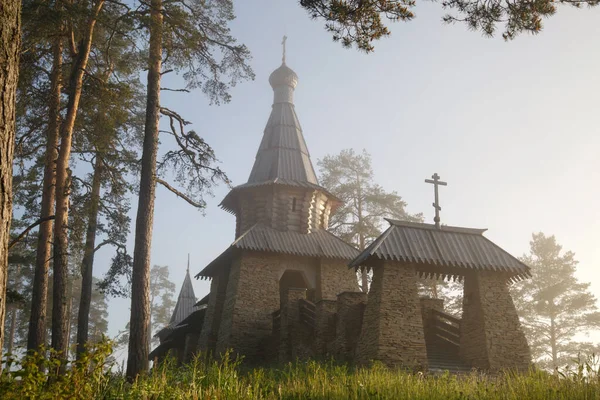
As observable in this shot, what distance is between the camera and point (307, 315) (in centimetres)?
1841

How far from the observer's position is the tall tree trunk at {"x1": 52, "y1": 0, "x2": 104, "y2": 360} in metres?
12.6

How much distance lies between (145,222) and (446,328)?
979 cm

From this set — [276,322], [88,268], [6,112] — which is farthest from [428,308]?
[6,112]

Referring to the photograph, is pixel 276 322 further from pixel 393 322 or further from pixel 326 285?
pixel 393 322

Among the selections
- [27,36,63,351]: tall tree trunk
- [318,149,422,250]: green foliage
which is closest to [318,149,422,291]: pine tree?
[318,149,422,250]: green foliage

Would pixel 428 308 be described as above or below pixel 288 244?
below

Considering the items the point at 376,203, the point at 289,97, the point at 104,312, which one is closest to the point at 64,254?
the point at 289,97

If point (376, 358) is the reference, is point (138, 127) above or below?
above

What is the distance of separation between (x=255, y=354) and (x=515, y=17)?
14536 mm

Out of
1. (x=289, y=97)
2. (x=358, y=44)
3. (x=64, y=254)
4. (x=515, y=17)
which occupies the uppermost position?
(x=289, y=97)

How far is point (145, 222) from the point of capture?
1243 centimetres

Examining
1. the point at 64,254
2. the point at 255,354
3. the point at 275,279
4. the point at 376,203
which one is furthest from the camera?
the point at 376,203

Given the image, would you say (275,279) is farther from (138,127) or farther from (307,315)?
(138,127)

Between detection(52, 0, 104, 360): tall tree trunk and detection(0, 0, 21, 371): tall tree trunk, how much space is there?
7725mm
